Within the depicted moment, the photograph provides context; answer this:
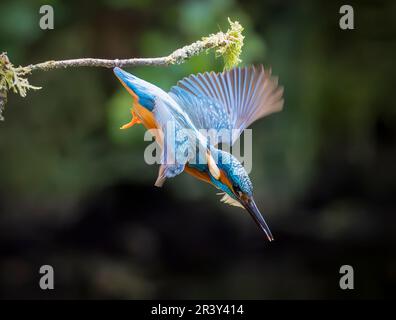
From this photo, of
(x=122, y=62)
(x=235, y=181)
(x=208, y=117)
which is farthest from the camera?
(x=208, y=117)

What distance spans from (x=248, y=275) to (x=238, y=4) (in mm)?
2106

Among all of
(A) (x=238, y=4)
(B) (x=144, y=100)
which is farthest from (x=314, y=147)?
(B) (x=144, y=100)

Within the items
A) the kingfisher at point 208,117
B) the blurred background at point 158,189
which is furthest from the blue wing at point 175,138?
the blurred background at point 158,189

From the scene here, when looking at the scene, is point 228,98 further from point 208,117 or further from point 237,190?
point 237,190

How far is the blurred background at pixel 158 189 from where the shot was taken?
5574mm

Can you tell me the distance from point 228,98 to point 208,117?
0.37 ft

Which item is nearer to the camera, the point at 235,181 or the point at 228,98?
the point at 235,181

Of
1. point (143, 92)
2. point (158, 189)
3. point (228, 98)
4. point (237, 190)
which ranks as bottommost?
point (237, 190)

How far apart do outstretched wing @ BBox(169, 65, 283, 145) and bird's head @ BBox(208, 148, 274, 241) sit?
123mm

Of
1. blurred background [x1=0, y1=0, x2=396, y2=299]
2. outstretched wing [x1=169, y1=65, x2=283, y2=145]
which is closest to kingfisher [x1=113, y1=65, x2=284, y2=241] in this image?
outstretched wing [x1=169, y1=65, x2=283, y2=145]

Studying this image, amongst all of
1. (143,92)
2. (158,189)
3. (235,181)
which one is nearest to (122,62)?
(143,92)

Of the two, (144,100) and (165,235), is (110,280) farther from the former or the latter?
(144,100)

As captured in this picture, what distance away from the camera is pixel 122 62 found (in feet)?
4.33

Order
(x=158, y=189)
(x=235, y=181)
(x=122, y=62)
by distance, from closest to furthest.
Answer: (x=122, y=62) < (x=235, y=181) < (x=158, y=189)
